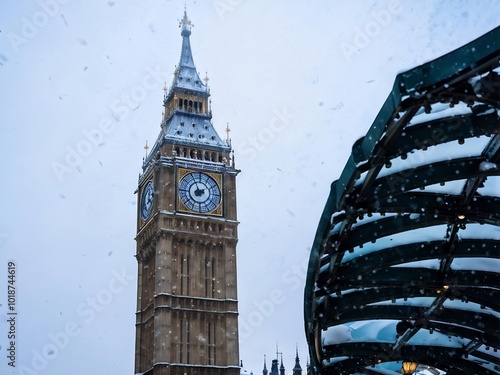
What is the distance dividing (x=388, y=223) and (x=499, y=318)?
15.4ft

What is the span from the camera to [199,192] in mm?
71312

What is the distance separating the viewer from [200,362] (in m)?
65.8

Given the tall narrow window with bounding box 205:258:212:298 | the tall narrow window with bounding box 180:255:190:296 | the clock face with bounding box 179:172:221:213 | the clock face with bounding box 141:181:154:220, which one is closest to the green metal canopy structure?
the tall narrow window with bounding box 180:255:190:296

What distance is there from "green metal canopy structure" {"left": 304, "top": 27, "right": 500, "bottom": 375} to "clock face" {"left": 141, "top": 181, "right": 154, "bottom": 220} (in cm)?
5474

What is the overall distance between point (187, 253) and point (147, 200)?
764 centimetres

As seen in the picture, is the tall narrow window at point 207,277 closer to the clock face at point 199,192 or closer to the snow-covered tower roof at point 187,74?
the clock face at point 199,192

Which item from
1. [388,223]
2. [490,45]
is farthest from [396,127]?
[388,223]

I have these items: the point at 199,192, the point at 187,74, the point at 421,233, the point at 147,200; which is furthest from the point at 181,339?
the point at 421,233

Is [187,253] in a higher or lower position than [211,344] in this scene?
higher

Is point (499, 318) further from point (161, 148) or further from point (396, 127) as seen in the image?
point (161, 148)

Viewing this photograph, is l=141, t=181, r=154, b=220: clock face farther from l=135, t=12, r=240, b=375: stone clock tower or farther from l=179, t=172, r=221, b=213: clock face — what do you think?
l=179, t=172, r=221, b=213: clock face

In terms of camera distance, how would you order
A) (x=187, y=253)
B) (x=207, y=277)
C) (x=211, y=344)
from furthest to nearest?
(x=187, y=253) < (x=207, y=277) < (x=211, y=344)

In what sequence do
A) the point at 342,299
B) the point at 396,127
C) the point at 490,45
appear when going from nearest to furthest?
the point at 490,45 → the point at 396,127 → the point at 342,299

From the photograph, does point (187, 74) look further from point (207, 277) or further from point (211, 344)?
point (211, 344)
